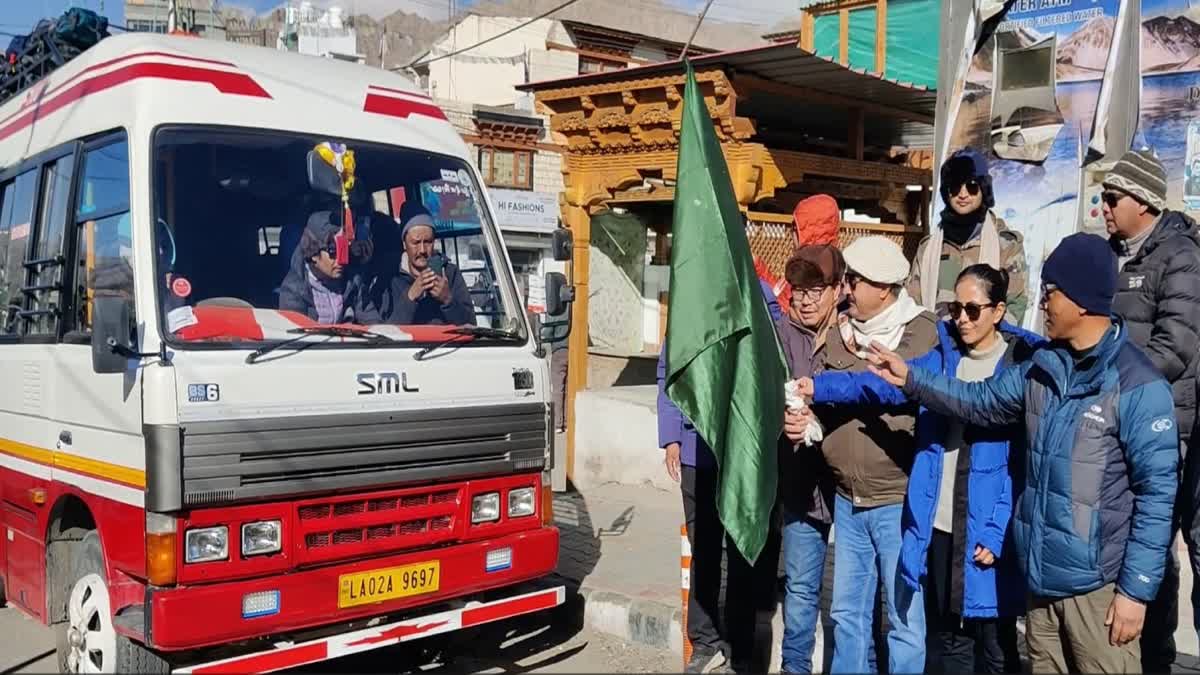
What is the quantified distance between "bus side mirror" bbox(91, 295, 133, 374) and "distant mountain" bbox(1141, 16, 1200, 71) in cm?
586

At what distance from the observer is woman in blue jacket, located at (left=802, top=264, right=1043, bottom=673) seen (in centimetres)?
370

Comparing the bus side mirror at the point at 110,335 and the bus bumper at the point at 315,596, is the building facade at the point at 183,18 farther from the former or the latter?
the bus bumper at the point at 315,596

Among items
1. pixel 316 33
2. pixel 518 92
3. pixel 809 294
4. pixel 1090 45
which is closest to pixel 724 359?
pixel 809 294

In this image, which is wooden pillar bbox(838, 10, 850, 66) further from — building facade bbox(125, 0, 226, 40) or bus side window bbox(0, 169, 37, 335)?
bus side window bbox(0, 169, 37, 335)

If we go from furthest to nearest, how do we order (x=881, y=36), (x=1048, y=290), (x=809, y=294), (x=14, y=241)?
1. (x=881, y=36)
2. (x=14, y=241)
3. (x=809, y=294)
4. (x=1048, y=290)

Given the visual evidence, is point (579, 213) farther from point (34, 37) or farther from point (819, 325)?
point (819, 325)

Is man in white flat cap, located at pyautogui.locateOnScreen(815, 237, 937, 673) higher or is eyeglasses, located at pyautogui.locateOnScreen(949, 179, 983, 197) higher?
eyeglasses, located at pyautogui.locateOnScreen(949, 179, 983, 197)

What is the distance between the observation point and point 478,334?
492 cm

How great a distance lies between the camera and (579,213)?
9.09 metres

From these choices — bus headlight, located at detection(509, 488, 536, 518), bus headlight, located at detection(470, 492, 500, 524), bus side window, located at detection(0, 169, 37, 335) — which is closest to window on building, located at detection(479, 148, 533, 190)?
bus side window, located at detection(0, 169, 37, 335)

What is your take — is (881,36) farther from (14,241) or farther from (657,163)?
(14,241)

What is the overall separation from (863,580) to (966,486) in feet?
2.01

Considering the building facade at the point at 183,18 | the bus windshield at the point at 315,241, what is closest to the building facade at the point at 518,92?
the building facade at the point at 183,18

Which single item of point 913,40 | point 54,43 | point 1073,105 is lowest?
point 1073,105
